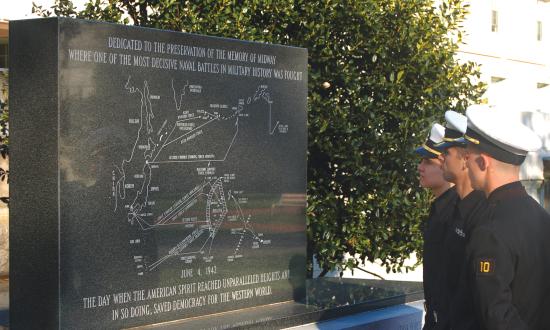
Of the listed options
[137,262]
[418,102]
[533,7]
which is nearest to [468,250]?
[137,262]

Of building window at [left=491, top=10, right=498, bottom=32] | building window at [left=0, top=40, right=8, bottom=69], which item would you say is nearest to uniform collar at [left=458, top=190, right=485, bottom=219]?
building window at [left=0, top=40, right=8, bottom=69]

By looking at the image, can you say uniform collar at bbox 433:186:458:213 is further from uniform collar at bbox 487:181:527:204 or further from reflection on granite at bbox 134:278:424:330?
uniform collar at bbox 487:181:527:204

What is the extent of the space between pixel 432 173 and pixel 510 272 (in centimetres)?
217

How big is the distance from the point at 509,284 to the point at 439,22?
16.0 ft

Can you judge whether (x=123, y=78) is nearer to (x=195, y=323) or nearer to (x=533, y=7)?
(x=195, y=323)

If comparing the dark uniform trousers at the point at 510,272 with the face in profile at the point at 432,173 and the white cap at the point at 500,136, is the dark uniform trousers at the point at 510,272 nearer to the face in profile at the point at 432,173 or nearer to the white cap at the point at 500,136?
the white cap at the point at 500,136

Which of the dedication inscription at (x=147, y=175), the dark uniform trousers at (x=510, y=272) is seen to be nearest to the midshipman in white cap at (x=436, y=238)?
the dark uniform trousers at (x=510, y=272)

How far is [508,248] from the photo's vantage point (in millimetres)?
3799

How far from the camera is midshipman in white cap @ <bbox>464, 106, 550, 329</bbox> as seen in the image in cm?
377

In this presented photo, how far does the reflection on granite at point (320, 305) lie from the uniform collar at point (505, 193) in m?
2.26

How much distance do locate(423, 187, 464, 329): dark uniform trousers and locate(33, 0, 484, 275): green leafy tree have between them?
211 cm

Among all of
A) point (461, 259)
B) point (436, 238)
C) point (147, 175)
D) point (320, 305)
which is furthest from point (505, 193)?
point (320, 305)

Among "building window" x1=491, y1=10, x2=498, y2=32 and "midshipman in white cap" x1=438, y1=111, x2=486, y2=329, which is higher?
"building window" x1=491, y1=10, x2=498, y2=32

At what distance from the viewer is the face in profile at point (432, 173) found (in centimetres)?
587
